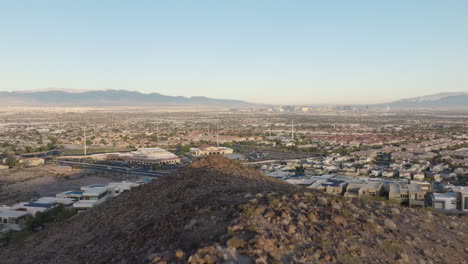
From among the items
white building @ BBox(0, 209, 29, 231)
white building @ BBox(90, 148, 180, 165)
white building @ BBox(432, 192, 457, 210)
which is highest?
white building @ BBox(432, 192, 457, 210)

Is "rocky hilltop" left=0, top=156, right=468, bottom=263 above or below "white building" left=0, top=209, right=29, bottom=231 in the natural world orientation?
above

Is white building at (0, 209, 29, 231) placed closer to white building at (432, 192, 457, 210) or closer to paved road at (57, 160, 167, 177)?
paved road at (57, 160, 167, 177)

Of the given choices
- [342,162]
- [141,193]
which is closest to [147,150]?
[342,162]

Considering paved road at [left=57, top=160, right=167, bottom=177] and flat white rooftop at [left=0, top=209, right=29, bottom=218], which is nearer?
flat white rooftop at [left=0, top=209, right=29, bottom=218]

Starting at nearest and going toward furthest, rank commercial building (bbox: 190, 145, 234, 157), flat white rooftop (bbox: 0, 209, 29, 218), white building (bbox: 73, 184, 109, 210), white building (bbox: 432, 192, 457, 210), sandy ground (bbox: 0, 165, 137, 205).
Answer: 1. flat white rooftop (bbox: 0, 209, 29, 218)
2. white building (bbox: 73, 184, 109, 210)
3. white building (bbox: 432, 192, 457, 210)
4. sandy ground (bbox: 0, 165, 137, 205)
5. commercial building (bbox: 190, 145, 234, 157)

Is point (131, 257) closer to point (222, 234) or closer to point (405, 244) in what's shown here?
point (222, 234)

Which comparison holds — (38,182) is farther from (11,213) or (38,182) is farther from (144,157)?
(144,157)

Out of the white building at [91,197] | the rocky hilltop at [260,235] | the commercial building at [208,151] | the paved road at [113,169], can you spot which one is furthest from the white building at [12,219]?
the commercial building at [208,151]

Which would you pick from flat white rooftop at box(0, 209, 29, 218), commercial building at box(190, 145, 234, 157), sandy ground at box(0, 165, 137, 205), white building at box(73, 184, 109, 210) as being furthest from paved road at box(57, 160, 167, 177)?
flat white rooftop at box(0, 209, 29, 218)
